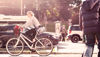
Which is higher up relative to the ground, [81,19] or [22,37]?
[81,19]

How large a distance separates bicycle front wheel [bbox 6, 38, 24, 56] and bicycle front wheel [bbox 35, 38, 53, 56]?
0.57m

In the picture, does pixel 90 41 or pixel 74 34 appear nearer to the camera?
pixel 90 41

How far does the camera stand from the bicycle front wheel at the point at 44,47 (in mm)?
10227

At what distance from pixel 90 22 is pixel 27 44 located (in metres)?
6.44

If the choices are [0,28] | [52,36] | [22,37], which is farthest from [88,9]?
[52,36]

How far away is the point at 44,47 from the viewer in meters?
10.3

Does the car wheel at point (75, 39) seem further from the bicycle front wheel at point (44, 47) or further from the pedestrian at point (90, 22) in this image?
the pedestrian at point (90, 22)

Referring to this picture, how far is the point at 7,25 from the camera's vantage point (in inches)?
611

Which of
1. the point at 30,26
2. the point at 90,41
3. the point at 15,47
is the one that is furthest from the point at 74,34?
the point at 90,41

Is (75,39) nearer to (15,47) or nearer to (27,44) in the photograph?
(27,44)

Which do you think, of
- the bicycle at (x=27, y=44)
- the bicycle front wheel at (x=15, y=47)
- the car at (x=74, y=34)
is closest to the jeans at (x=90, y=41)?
the bicycle at (x=27, y=44)

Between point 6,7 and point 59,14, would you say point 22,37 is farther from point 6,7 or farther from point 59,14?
point 59,14

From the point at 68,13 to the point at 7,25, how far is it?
56877mm

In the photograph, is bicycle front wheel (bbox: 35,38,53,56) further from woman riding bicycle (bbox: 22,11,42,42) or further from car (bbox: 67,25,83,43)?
car (bbox: 67,25,83,43)
